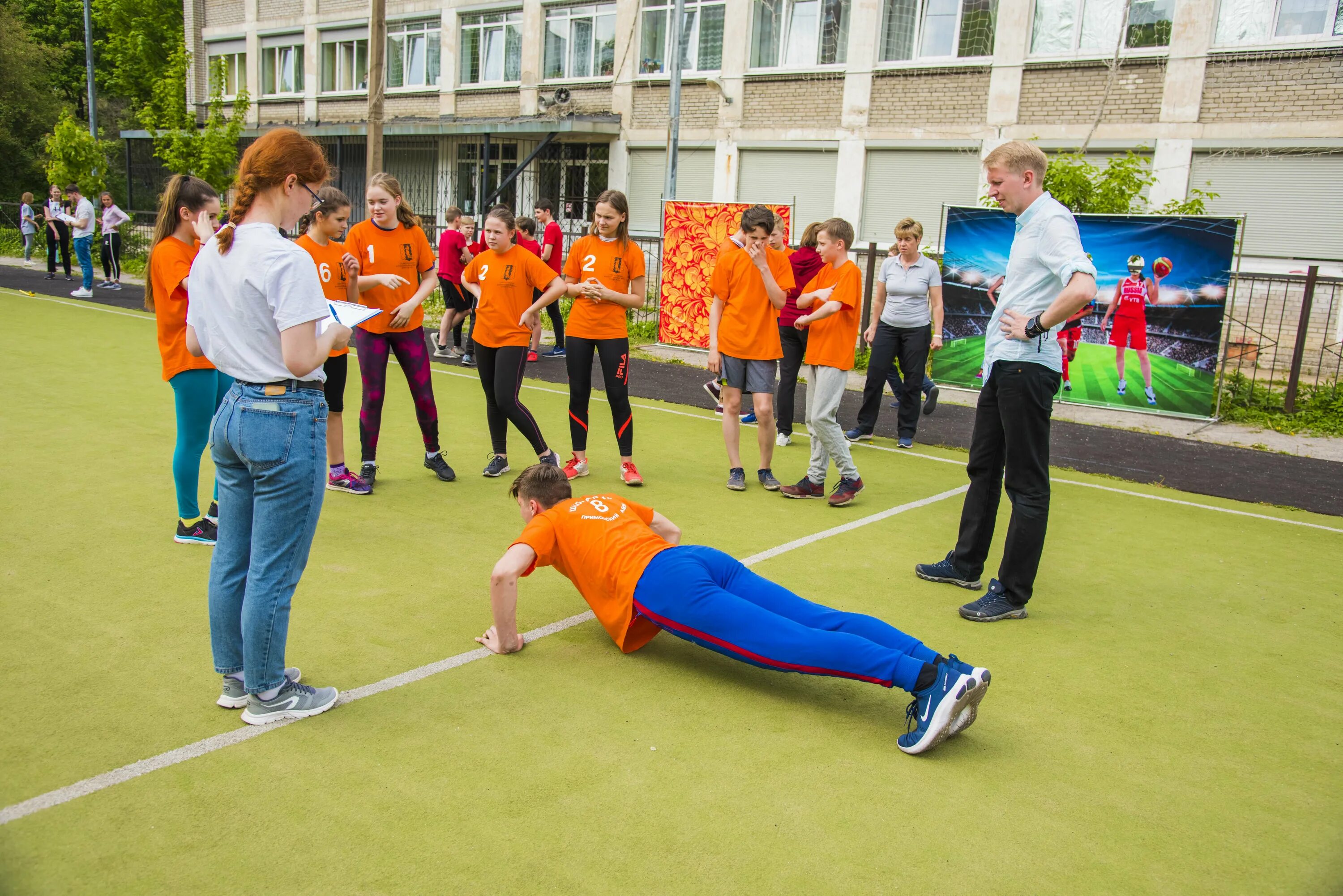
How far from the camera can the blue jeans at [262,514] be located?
3203 millimetres

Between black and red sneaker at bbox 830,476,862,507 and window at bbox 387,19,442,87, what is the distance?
82.2 feet

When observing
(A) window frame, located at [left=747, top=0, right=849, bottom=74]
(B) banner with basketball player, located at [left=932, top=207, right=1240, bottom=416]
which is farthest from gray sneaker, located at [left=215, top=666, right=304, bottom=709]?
(A) window frame, located at [left=747, top=0, right=849, bottom=74]

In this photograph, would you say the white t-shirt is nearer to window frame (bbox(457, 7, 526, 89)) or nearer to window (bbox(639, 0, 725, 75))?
window (bbox(639, 0, 725, 75))

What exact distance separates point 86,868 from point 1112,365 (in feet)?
37.5

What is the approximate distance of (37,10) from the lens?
45.2 metres

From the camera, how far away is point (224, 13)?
3384 centimetres

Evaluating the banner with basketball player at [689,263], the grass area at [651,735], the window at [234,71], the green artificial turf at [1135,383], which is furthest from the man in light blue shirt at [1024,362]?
the window at [234,71]

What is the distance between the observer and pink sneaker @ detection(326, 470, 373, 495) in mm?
6738

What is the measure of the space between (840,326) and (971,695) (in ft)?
12.3

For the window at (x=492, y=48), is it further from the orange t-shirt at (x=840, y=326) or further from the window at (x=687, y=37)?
the orange t-shirt at (x=840, y=326)

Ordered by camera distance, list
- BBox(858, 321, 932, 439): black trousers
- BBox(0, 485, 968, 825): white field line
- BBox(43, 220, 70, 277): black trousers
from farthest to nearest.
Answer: BBox(43, 220, 70, 277): black trousers < BBox(858, 321, 932, 439): black trousers < BBox(0, 485, 968, 825): white field line

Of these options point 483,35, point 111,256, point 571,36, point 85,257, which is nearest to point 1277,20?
point 571,36

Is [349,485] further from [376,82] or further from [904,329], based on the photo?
[376,82]

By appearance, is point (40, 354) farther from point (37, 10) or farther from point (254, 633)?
point (37, 10)
